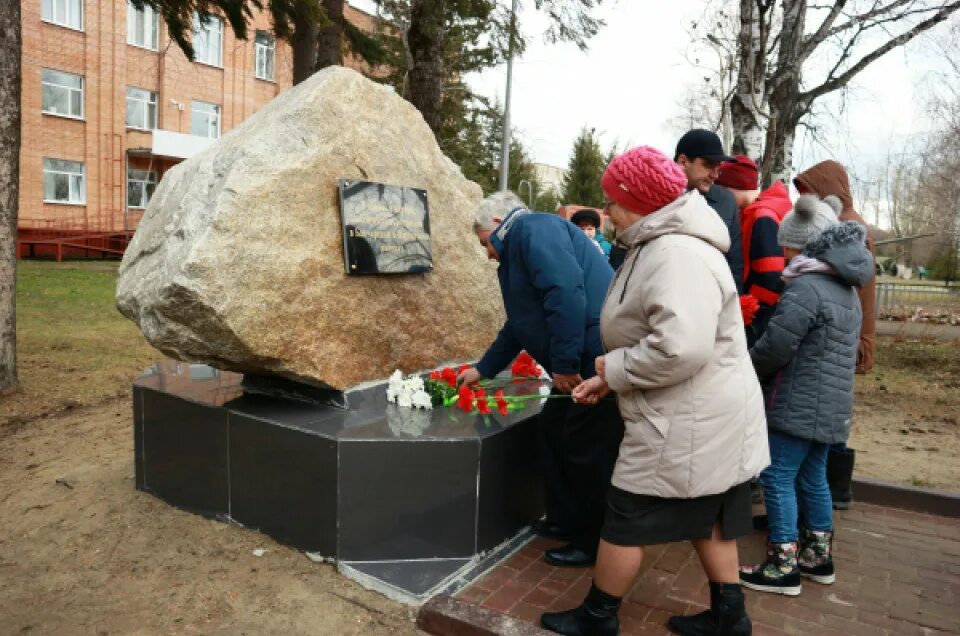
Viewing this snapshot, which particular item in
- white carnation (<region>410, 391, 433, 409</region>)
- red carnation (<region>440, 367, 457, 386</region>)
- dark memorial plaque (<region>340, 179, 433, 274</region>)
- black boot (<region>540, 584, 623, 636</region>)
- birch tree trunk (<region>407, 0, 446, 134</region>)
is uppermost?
birch tree trunk (<region>407, 0, 446, 134</region>)

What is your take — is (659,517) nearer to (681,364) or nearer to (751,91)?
(681,364)

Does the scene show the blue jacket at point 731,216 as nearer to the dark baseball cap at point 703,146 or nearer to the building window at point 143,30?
the dark baseball cap at point 703,146

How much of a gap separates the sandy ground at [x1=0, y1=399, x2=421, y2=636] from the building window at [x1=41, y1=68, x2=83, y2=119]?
22.7 m

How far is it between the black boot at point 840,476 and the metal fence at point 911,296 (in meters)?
14.5

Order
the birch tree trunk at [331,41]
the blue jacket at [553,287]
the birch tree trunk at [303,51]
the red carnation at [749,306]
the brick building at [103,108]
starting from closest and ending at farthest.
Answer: the blue jacket at [553,287] → the red carnation at [749,306] → the birch tree trunk at [303,51] → the birch tree trunk at [331,41] → the brick building at [103,108]

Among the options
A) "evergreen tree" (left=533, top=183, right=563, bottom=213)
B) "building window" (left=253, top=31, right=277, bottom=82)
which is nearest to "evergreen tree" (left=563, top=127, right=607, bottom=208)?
"evergreen tree" (left=533, top=183, right=563, bottom=213)

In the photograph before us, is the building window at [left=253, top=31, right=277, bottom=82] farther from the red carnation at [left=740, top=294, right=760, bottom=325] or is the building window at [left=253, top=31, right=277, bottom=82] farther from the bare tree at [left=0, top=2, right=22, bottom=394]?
the red carnation at [left=740, top=294, right=760, bottom=325]

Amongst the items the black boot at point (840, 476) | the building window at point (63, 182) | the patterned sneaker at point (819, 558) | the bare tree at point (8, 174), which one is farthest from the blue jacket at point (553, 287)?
the building window at point (63, 182)

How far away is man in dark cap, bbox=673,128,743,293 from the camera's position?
11.9ft

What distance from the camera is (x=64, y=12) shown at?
75.5 feet

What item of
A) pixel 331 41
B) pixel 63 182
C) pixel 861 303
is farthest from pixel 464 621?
pixel 63 182

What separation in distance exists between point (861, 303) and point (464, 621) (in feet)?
8.80

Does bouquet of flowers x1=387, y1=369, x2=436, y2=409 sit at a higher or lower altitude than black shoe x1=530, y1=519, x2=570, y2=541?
higher

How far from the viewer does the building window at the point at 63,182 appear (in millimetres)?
23391
